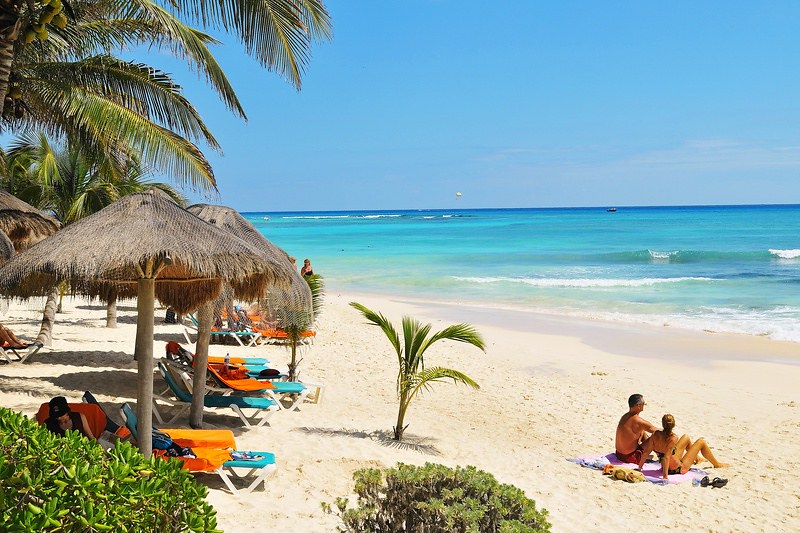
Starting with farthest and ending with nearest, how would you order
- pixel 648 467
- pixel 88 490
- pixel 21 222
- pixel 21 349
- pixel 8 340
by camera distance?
pixel 21 349
pixel 8 340
pixel 21 222
pixel 648 467
pixel 88 490

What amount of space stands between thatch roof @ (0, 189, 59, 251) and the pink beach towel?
22.6 feet

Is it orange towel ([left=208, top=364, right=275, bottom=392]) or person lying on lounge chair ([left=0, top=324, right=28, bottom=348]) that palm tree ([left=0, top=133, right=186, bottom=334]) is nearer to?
person lying on lounge chair ([left=0, top=324, right=28, bottom=348])

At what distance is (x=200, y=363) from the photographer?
722 centimetres

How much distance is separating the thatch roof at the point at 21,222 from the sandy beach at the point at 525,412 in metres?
1.21

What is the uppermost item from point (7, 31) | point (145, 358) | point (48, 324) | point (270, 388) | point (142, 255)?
point (7, 31)

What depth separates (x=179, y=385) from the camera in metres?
8.15

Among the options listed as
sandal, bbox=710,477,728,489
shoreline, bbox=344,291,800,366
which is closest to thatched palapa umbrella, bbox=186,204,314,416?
sandal, bbox=710,477,728,489

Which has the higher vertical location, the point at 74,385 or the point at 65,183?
the point at 65,183

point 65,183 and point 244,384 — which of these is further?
point 65,183

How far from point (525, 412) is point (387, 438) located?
8.09ft

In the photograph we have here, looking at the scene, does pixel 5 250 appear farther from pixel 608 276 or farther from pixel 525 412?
pixel 608 276

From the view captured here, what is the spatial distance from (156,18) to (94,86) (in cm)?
136

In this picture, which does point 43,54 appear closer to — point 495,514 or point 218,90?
point 218,90

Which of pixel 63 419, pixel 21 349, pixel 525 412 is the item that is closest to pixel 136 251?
pixel 63 419
